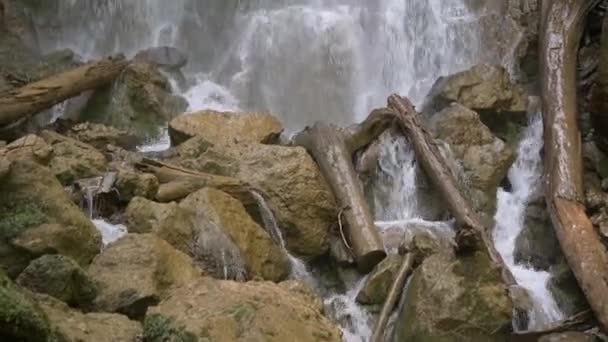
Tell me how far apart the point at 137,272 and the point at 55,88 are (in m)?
4.04

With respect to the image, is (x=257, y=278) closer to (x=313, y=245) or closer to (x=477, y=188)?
(x=313, y=245)

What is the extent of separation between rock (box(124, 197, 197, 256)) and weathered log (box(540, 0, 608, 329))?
3774 mm

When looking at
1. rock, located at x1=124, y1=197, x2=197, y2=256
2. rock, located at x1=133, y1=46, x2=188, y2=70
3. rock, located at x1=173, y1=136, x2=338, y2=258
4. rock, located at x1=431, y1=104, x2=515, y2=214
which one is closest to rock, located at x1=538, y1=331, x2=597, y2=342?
rock, located at x1=431, y1=104, x2=515, y2=214

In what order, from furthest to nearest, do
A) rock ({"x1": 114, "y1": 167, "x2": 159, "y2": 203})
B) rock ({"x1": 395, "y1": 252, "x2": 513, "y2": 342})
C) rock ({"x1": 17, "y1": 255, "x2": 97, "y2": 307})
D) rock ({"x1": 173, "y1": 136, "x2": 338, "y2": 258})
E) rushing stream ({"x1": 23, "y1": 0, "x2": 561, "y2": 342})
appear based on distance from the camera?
1. rushing stream ({"x1": 23, "y1": 0, "x2": 561, "y2": 342})
2. rock ({"x1": 173, "y1": 136, "x2": 338, "y2": 258})
3. rock ({"x1": 114, "y1": 167, "x2": 159, "y2": 203})
4. rock ({"x1": 395, "y1": 252, "x2": 513, "y2": 342})
5. rock ({"x1": 17, "y1": 255, "x2": 97, "y2": 307})

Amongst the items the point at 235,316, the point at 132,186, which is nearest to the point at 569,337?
the point at 235,316

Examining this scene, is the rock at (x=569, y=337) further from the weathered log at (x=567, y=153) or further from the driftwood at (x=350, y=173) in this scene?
the driftwood at (x=350, y=173)

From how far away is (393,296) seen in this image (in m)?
6.75

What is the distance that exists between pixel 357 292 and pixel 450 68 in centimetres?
478

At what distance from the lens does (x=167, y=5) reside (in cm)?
1166

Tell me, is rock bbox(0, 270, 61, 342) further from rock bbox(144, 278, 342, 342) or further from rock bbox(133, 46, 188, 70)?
rock bbox(133, 46, 188, 70)

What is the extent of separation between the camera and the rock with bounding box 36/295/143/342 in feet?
14.8

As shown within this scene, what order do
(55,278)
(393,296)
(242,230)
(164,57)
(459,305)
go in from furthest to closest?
(164,57) → (242,230) → (393,296) → (459,305) → (55,278)

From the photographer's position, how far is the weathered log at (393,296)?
21.4 feet

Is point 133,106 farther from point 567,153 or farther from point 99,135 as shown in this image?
point 567,153
